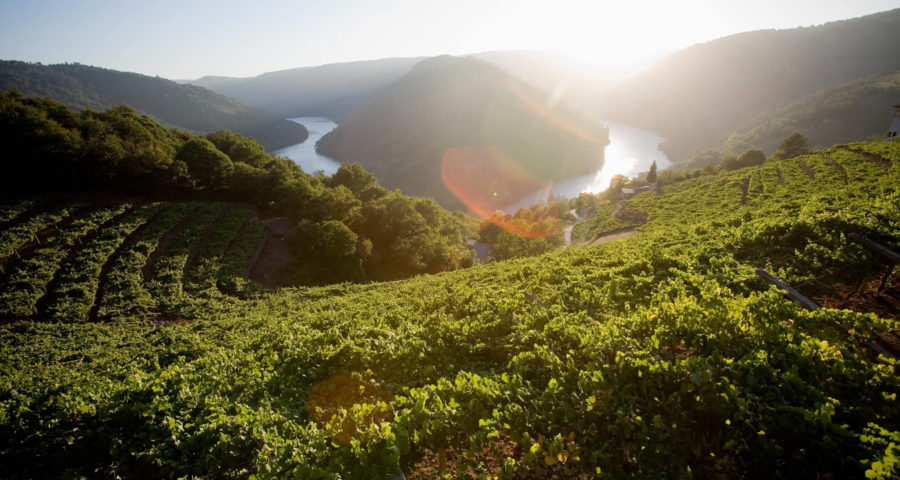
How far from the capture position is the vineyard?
5.56 meters

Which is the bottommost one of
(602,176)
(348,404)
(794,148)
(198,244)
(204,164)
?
(602,176)

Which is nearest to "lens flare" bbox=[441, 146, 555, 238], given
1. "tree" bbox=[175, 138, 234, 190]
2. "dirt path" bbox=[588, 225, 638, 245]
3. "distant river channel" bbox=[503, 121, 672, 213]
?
"distant river channel" bbox=[503, 121, 672, 213]

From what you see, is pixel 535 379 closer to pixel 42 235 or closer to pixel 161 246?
pixel 161 246

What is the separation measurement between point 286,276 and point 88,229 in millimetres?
16034

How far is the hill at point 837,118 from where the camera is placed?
133 m

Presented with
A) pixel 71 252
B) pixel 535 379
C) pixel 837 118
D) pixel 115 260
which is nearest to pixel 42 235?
pixel 71 252

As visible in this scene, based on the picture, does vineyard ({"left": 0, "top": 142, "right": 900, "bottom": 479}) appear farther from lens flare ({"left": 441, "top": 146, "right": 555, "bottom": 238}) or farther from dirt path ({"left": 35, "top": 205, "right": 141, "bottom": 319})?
lens flare ({"left": 441, "top": 146, "right": 555, "bottom": 238})

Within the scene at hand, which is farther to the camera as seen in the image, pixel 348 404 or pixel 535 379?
pixel 348 404

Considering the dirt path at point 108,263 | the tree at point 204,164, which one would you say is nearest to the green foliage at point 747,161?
the tree at point 204,164

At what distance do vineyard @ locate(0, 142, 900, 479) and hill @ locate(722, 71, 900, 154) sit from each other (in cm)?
17412

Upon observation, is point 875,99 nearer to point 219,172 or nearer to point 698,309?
point 698,309

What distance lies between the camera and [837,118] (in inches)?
5561

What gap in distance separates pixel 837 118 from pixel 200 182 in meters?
219

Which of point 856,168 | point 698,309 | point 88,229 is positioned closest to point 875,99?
point 856,168
